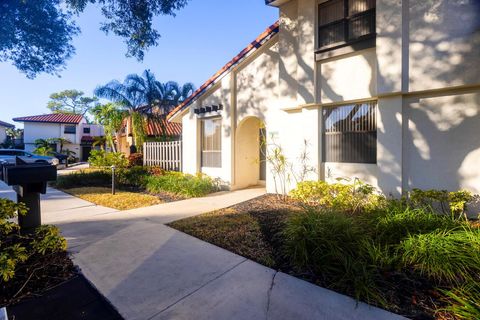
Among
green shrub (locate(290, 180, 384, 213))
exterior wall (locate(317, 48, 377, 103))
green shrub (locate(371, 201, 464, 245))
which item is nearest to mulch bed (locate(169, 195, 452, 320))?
green shrub (locate(290, 180, 384, 213))

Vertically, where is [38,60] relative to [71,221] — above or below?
above

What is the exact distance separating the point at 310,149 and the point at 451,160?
11.3 feet

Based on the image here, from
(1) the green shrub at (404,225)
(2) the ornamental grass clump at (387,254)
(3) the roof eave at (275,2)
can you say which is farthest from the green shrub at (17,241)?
(3) the roof eave at (275,2)

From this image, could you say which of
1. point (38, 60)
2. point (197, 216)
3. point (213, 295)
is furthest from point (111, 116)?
point (213, 295)

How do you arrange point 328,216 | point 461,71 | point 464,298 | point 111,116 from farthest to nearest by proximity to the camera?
point 111,116 → point 461,71 → point 328,216 → point 464,298

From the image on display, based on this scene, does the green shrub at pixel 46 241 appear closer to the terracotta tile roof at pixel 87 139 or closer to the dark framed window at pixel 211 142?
the dark framed window at pixel 211 142

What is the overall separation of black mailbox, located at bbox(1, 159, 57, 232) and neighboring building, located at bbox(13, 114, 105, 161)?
3344cm

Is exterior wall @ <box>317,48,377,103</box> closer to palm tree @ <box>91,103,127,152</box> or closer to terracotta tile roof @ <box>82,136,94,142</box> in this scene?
palm tree @ <box>91,103,127,152</box>

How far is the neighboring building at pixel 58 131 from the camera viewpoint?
32.1m

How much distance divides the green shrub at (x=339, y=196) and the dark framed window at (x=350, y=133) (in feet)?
2.71

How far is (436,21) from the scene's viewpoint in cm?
576

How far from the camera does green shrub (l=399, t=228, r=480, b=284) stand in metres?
3.08

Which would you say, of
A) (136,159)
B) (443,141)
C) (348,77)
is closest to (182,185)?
(348,77)

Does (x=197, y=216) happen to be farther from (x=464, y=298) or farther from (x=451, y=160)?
(x=451, y=160)
